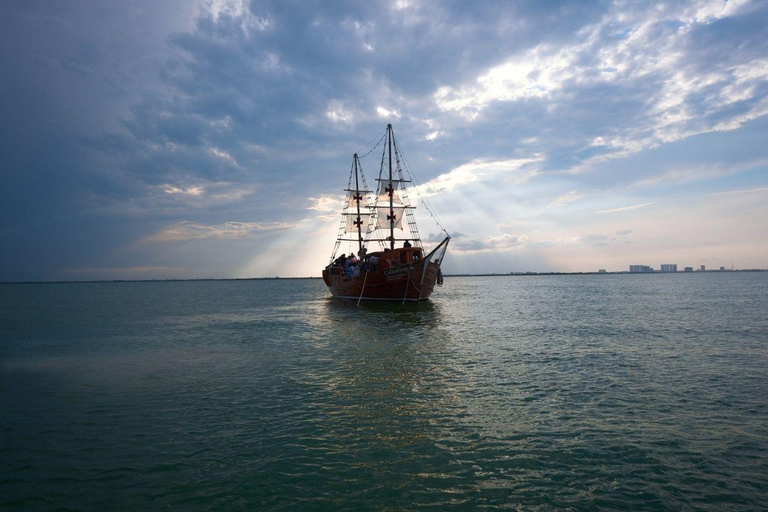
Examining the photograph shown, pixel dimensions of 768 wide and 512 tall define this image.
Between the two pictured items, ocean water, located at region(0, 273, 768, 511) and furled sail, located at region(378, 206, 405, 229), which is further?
furled sail, located at region(378, 206, 405, 229)

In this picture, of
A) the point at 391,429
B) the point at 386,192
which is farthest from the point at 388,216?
the point at 391,429

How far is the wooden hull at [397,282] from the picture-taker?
4816 centimetres

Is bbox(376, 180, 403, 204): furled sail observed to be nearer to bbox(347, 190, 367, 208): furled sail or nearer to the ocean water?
bbox(347, 190, 367, 208): furled sail

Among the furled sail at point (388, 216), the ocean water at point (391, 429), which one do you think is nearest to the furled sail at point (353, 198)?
the furled sail at point (388, 216)

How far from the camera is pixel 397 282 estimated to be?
49.4 metres

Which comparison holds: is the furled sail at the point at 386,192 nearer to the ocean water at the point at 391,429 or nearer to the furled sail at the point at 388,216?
the furled sail at the point at 388,216

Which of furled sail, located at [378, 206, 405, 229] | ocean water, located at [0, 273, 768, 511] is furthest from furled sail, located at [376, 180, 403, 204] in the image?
ocean water, located at [0, 273, 768, 511]

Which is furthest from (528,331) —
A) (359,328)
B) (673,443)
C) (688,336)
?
(673,443)

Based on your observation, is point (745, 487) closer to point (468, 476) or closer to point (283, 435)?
point (468, 476)

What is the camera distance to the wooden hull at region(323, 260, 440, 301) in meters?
48.2

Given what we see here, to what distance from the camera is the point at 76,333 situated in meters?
31.9

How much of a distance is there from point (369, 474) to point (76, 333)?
33538 mm

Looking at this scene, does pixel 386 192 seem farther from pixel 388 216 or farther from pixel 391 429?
pixel 391 429

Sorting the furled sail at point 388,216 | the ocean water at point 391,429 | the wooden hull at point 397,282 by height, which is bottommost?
the ocean water at point 391,429
